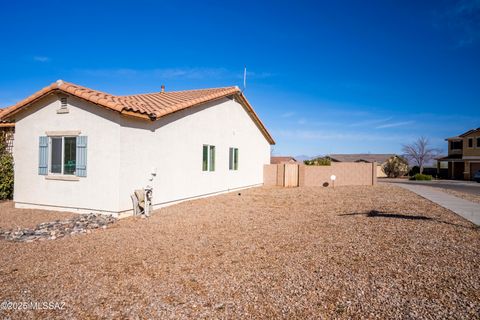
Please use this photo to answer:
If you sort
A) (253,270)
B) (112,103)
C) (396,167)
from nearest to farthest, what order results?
1. (253,270)
2. (112,103)
3. (396,167)


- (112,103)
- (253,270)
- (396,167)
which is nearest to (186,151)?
(112,103)

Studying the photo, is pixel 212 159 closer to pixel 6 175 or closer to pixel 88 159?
pixel 88 159

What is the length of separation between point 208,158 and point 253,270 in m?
9.47

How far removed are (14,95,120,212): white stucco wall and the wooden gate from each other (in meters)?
14.1

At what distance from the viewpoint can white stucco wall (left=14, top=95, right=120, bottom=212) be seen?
904 cm

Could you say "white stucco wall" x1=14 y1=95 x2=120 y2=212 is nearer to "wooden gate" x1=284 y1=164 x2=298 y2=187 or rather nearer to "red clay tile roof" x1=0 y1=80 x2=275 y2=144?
"red clay tile roof" x1=0 y1=80 x2=275 y2=144

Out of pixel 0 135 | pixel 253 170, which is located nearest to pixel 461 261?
pixel 253 170

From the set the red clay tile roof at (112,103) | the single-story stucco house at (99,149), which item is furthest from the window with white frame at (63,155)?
the red clay tile roof at (112,103)

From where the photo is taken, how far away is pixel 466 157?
129ft

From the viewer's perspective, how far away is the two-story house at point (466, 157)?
38562 millimetres

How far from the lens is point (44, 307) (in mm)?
3850

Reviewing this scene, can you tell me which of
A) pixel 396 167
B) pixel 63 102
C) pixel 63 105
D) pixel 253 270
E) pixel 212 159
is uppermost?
pixel 63 102

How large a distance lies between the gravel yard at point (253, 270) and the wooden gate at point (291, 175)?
40.5 ft

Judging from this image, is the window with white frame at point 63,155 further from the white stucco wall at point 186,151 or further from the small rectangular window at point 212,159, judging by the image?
the small rectangular window at point 212,159
